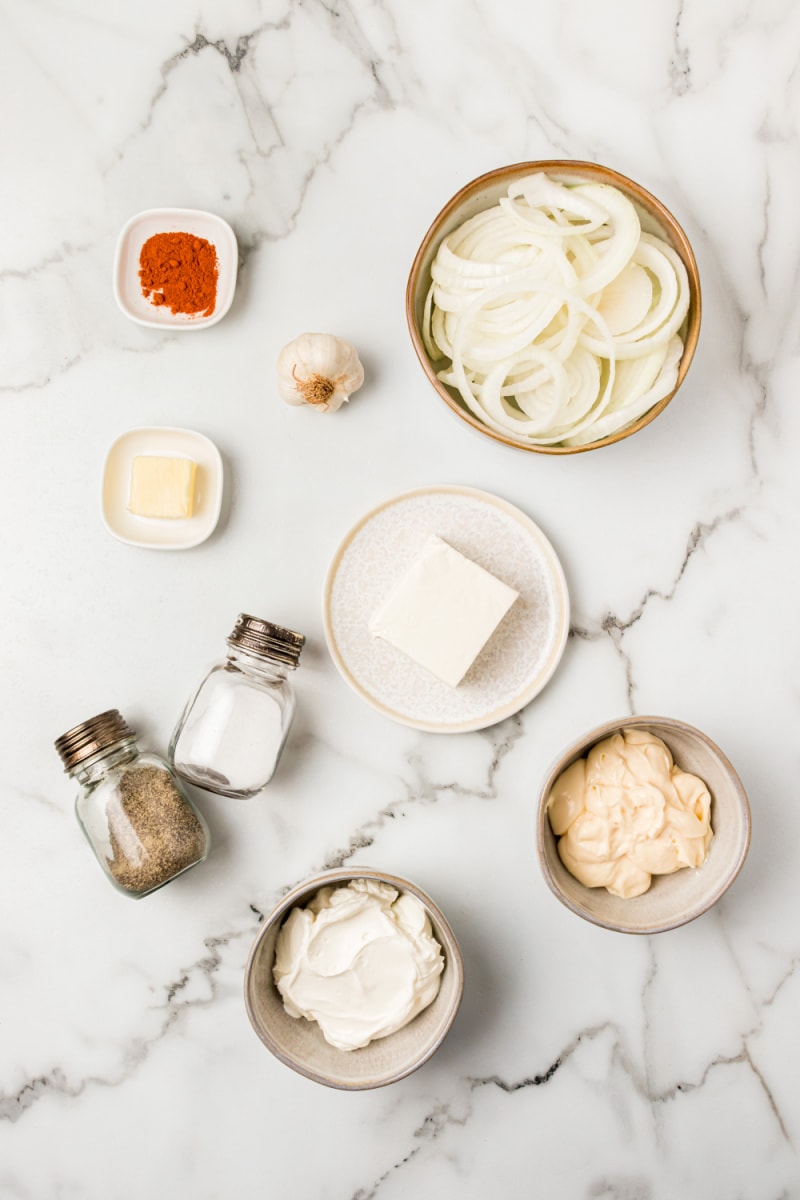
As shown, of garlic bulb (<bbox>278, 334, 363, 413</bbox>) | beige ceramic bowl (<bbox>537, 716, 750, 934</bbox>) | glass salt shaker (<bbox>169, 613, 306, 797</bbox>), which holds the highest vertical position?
garlic bulb (<bbox>278, 334, 363, 413</bbox>)

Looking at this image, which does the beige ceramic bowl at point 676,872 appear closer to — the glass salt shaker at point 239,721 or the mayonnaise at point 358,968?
the mayonnaise at point 358,968

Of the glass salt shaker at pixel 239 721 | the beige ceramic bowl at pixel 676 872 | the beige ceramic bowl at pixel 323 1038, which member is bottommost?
the beige ceramic bowl at pixel 323 1038

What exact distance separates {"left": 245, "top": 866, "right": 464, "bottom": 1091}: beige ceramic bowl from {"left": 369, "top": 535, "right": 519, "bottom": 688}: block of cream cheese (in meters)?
0.36

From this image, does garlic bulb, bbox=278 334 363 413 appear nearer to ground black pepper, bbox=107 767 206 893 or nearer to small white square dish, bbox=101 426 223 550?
small white square dish, bbox=101 426 223 550

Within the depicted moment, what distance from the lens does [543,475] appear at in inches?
57.2

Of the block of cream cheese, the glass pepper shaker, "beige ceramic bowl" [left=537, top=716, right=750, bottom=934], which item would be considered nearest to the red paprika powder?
the block of cream cheese

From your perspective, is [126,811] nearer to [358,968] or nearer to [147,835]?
[147,835]

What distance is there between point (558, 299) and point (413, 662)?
64cm

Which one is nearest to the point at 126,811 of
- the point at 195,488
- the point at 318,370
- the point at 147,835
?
the point at 147,835

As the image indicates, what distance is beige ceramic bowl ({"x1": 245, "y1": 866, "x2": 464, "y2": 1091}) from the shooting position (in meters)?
1.23

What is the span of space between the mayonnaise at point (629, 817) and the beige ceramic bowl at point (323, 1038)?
0.26 metres

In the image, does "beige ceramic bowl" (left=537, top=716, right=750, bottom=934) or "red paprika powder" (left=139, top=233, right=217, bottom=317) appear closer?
"beige ceramic bowl" (left=537, top=716, right=750, bottom=934)

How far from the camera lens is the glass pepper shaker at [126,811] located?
4.26 ft

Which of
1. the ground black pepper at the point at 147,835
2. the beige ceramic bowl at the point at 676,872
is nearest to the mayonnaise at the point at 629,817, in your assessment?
the beige ceramic bowl at the point at 676,872
